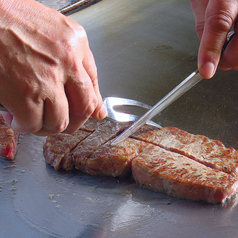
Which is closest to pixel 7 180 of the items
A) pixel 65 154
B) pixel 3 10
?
pixel 65 154

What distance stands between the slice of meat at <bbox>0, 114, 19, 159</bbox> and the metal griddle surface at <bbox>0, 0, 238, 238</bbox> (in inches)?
2.2

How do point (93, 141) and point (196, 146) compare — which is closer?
point (196, 146)

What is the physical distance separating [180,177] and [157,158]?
253 mm

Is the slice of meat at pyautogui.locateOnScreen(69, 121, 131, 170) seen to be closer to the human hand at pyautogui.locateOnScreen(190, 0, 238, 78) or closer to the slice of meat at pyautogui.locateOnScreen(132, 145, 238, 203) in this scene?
the slice of meat at pyautogui.locateOnScreen(132, 145, 238, 203)

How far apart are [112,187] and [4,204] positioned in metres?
0.71

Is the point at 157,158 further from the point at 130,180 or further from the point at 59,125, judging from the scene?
the point at 59,125

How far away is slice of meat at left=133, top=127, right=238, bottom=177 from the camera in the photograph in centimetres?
206

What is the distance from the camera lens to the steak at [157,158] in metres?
1.91

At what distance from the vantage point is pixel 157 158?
7.06 feet

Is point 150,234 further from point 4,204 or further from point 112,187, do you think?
point 4,204

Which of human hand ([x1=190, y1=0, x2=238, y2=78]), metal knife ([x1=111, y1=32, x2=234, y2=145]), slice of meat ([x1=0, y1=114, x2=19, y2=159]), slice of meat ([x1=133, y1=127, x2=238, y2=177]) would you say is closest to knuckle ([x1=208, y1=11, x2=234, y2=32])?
human hand ([x1=190, y1=0, x2=238, y2=78])

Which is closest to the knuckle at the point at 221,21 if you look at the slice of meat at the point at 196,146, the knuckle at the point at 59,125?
the slice of meat at the point at 196,146

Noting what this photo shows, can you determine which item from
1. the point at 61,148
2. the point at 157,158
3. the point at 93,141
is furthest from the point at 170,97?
the point at 61,148

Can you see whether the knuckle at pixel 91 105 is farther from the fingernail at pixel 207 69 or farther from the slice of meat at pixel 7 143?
the slice of meat at pixel 7 143
